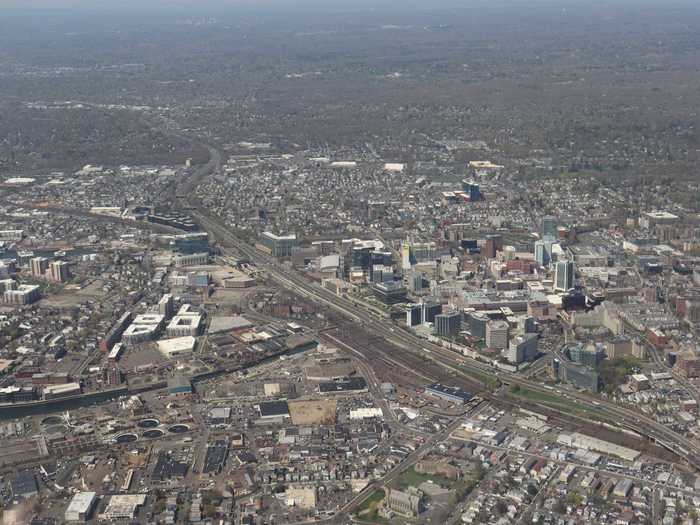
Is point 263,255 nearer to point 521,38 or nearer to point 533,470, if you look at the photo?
point 533,470

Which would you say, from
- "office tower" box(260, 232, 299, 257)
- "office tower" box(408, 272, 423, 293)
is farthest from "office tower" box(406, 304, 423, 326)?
"office tower" box(260, 232, 299, 257)

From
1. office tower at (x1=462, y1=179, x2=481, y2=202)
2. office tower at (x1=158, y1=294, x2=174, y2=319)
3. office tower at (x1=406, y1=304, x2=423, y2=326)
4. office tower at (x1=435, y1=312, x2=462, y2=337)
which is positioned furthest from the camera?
office tower at (x1=462, y1=179, x2=481, y2=202)

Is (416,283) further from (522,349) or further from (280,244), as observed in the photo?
(280,244)

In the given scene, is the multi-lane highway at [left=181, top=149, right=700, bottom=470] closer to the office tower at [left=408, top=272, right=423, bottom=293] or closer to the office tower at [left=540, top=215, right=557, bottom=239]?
the office tower at [left=408, top=272, right=423, bottom=293]

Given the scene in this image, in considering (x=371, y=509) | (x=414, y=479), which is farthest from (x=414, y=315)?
(x=371, y=509)

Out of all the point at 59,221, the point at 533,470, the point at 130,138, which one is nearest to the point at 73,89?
the point at 130,138

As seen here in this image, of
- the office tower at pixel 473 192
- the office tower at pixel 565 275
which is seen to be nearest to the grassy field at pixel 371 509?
the office tower at pixel 565 275
